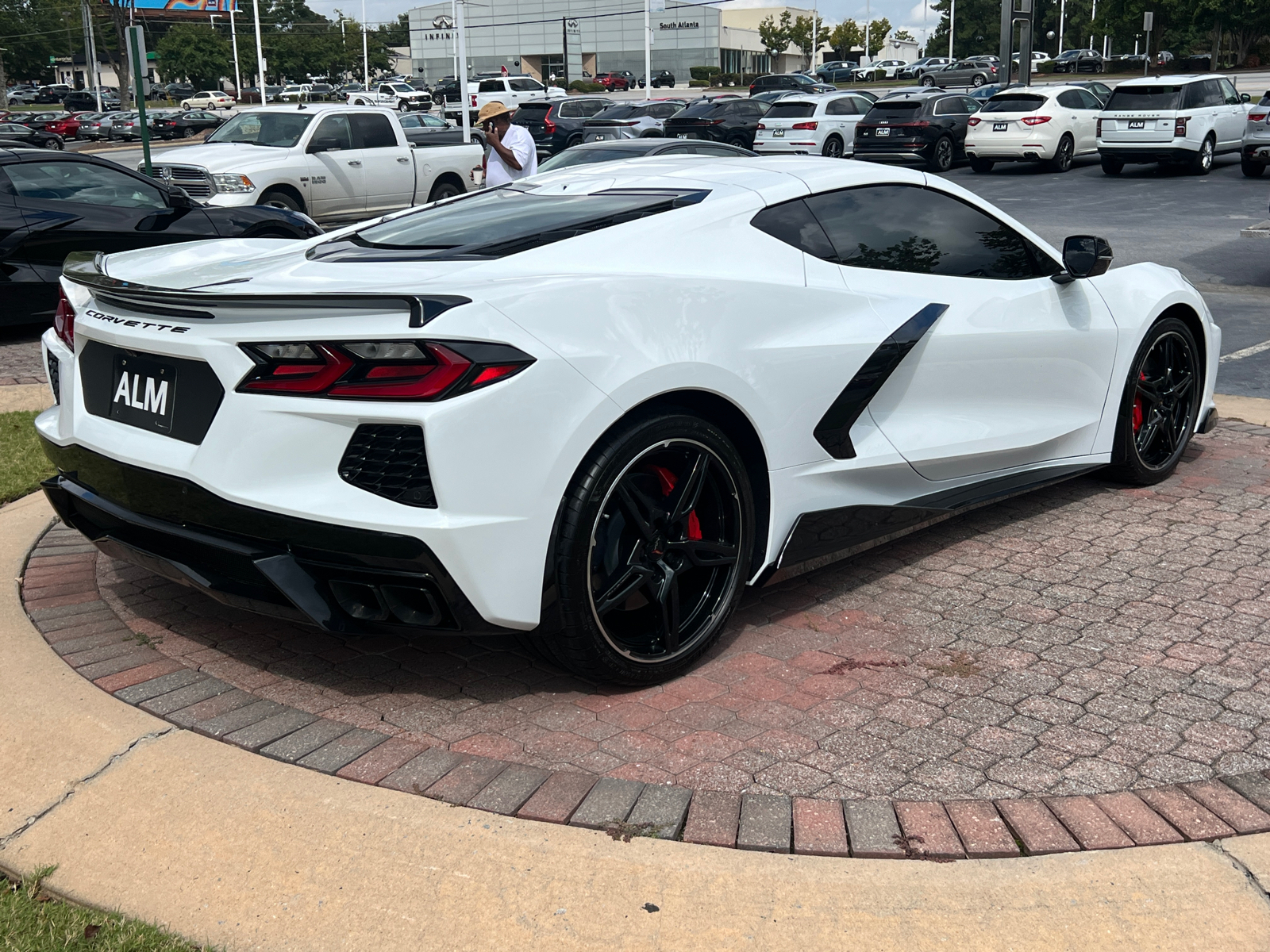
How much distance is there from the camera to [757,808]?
2965mm

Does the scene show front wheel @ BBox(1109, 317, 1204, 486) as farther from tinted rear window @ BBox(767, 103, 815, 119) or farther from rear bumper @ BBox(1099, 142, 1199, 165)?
tinted rear window @ BBox(767, 103, 815, 119)

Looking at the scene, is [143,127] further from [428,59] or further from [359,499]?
[428,59]

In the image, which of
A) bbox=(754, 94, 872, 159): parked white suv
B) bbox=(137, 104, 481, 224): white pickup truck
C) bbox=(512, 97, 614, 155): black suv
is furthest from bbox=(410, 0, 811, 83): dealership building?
bbox=(137, 104, 481, 224): white pickup truck

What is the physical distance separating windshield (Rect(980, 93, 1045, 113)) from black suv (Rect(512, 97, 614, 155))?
10.8 metres

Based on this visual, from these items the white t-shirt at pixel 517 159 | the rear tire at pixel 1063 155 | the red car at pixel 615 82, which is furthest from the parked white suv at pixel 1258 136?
the red car at pixel 615 82

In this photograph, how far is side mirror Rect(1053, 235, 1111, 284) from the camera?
16.1 feet

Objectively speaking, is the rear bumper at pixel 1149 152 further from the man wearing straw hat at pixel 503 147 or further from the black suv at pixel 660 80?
the black suv at pixel 660 80

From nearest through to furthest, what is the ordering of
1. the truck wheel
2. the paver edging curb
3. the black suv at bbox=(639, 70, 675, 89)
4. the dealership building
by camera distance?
the paver edging curb
the truck wheel
the black suv at bbox=(639, 70, 675, 89)
the dealership building

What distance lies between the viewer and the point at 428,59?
379 feet

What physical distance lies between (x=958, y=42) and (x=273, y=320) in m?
127

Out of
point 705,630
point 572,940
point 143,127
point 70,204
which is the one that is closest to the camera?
point 572,940

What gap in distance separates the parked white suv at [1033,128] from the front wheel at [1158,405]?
22017 mm

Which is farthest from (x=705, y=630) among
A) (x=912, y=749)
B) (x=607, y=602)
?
(x=912, y=749)

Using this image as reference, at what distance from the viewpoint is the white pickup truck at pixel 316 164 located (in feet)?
48.4
